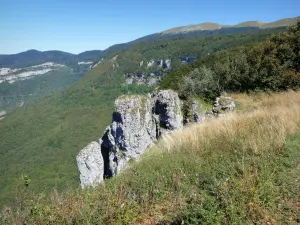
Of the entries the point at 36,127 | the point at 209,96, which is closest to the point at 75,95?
the point at 36,127

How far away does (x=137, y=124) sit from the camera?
13.4 metres

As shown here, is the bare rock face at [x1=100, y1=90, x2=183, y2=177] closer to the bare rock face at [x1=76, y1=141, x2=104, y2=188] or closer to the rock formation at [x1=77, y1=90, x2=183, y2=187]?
the rock formation at [x1=77, y1=90, x2=183, y2=187]

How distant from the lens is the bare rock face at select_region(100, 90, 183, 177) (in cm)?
1315

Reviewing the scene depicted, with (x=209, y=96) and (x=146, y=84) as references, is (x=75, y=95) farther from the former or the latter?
(x=209, y=96)

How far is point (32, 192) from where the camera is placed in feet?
14.9

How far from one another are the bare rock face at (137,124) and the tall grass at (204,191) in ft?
23.6

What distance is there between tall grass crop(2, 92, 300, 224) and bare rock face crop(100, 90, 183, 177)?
7.20 metres

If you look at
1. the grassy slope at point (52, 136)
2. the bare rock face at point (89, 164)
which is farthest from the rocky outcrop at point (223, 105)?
the grassy slope at point (52, 136)

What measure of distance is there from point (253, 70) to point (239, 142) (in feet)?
39.0

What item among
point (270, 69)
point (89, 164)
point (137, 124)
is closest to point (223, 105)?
point (137, 124)

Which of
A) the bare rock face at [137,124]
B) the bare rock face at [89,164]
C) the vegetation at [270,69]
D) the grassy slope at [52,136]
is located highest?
the vegetation at [270,69]

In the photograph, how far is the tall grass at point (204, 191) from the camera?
339cm

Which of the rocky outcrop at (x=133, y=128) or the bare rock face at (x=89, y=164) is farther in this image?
the rocky outcrop at (x=133, y=128)

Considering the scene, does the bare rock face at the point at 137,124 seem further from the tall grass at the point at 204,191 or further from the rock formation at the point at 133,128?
the tall grass at the point at 204,191
